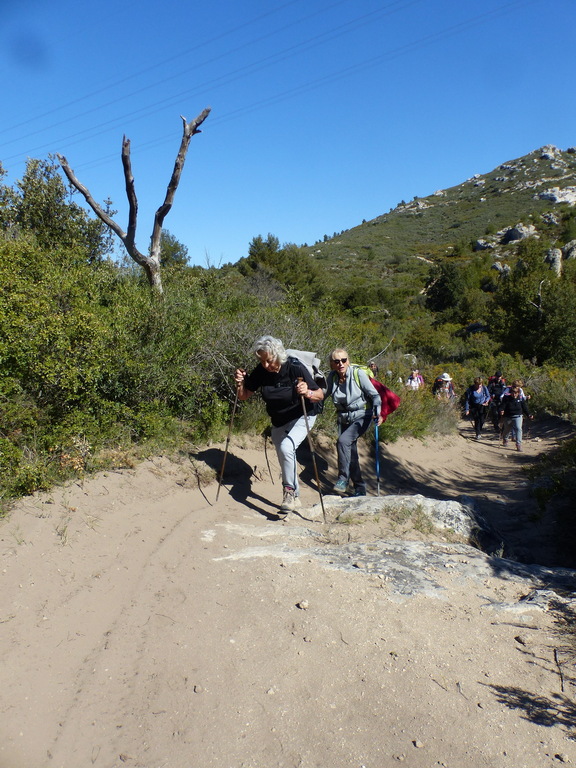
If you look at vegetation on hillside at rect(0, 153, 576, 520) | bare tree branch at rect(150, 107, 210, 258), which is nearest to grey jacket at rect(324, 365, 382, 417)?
vegetation on hillside at rect(0, 153, 576, 520)

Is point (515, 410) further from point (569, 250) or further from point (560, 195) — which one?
point (560, 195)

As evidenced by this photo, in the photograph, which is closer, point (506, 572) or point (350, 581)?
point (350, 581)

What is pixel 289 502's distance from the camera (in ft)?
18.8

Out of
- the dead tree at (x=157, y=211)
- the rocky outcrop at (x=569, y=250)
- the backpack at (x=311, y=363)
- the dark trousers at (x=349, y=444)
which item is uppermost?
the rocky outcrop at (x=569, y=250)

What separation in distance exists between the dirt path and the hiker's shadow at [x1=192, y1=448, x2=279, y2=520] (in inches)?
38.5

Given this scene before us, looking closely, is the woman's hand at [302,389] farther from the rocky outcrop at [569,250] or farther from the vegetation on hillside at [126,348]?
the rocky outcrop at [569,250]

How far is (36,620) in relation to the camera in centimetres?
340

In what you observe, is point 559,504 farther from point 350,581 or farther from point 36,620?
point 36,620

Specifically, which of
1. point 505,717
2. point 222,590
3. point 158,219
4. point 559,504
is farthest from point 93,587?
point 158,219

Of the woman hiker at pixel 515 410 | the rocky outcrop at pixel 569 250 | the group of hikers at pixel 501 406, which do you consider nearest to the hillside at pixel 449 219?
the rocky outcrop at pixel 569 250

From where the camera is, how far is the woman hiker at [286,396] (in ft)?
18.8

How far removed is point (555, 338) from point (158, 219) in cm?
2014

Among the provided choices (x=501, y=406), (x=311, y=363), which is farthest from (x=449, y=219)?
(x=311, y=363)

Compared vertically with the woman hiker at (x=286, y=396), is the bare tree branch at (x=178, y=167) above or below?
above
